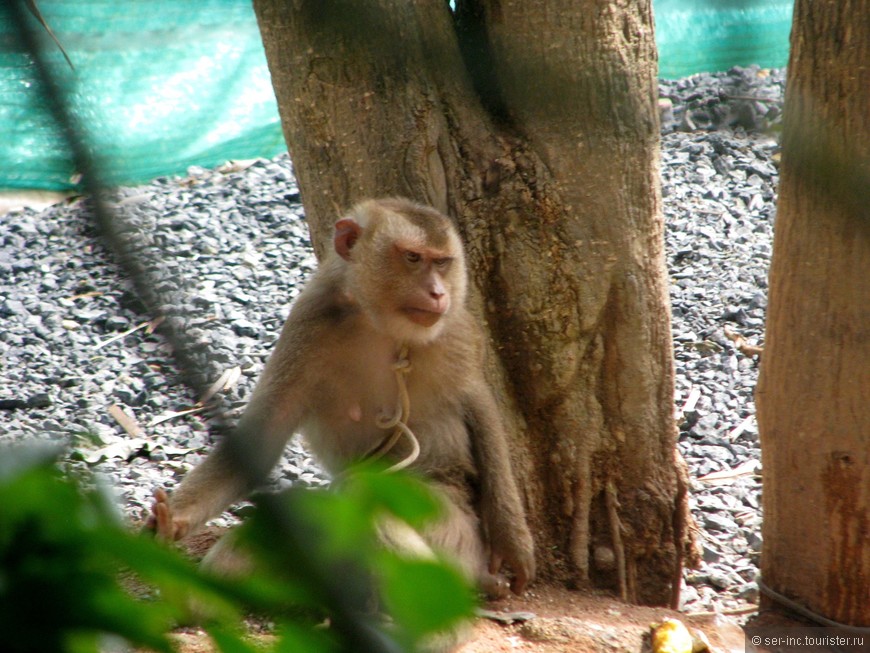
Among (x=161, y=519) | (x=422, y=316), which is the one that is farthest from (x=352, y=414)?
(x=161, y=519)

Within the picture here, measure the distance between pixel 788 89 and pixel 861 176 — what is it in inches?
103

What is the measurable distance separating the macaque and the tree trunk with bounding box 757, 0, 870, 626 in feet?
3.80

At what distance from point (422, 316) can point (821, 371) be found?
1.64 metres

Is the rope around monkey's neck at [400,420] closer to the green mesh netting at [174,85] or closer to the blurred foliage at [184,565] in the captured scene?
the blurred foliage at [184,565]

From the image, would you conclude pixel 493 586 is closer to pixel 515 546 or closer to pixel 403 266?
pixel 515 546

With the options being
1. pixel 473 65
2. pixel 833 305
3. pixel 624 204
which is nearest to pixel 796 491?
pixel 833 305

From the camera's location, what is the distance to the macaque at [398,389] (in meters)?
3.84

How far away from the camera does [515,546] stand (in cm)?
405

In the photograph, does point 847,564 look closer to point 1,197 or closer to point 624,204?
point 624,204

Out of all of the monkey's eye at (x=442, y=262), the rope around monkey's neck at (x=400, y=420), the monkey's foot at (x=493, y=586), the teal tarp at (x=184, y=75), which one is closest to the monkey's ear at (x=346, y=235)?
the monkey's eye at (x=442, y=262)

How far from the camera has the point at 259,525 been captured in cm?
91

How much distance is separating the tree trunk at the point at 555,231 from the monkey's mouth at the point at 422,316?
Result: 52 cm

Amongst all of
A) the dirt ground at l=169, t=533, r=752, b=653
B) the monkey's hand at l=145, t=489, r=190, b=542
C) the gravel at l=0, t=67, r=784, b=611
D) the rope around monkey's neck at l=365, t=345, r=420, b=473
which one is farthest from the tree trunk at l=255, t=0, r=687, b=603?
the monkey's hand at l=145, t=489, r=190, b=542

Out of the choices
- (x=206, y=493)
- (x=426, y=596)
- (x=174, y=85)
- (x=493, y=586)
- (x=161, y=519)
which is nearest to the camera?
(x=426, y=596)
